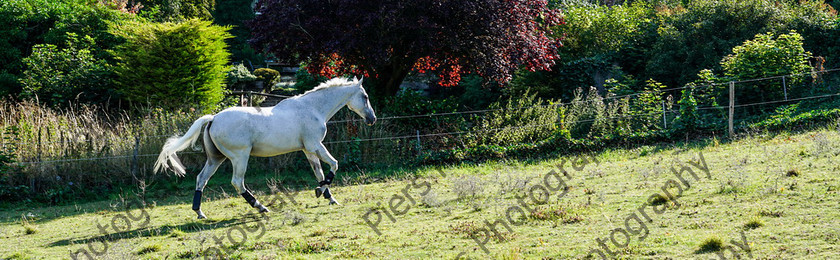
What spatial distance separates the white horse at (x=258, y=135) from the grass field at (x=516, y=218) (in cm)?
59

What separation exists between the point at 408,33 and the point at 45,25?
11035 mm

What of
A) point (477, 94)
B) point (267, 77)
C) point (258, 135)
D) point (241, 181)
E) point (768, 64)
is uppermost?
point (267, 77)

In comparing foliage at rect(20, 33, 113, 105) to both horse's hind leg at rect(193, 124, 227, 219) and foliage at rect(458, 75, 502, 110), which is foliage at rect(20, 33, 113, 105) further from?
foliage at rect(458, 75, 502, 110)

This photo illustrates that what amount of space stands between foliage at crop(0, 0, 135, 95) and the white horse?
9.50 metres

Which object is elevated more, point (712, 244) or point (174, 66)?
point (174, 66)

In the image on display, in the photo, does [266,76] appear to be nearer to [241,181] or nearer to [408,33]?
[408,33]

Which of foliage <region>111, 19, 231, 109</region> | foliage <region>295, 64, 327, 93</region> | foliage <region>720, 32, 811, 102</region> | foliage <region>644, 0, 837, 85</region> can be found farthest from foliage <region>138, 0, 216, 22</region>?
foliage <region>720, 32, 811, 102</region>

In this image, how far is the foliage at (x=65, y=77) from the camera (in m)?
15.2

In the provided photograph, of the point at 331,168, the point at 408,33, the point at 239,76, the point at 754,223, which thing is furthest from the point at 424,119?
the point at 754,223

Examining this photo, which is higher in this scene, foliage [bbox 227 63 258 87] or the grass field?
foliage [bbox 227 63 258 87]

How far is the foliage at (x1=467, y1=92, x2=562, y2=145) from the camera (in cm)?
1385

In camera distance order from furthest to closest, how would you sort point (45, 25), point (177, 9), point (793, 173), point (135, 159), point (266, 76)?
point (177, 9) < point (266, 76) < point (45, 25) < point (135, 159) < point (793, 173)

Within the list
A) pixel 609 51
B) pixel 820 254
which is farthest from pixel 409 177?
pixel 609 51

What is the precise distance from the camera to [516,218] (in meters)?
7.81
